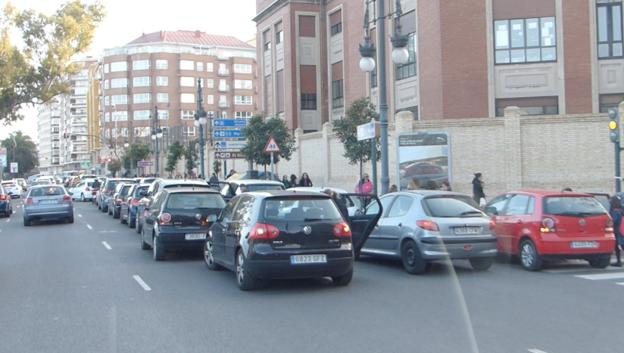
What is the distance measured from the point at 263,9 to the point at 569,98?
2512cm

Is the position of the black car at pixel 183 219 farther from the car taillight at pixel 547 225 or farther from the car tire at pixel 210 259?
the car taillight at pixel 547 225

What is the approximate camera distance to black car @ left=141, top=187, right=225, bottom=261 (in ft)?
46.8

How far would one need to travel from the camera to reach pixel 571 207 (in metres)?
12.9

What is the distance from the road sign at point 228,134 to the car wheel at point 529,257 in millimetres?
22082

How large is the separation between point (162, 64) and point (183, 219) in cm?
9115

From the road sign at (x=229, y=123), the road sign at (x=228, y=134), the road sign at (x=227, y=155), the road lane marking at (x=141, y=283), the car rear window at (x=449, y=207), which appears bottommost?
the road lane marking at (x=141, y=283)

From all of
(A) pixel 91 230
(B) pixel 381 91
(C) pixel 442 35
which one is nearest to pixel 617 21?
(C) pixel 442 35

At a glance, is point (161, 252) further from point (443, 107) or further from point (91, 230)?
point (443, 107)

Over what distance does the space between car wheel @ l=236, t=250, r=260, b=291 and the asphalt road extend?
130 millimetres

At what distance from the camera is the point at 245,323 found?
8.27m

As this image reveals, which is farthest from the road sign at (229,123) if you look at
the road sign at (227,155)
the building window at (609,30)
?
the building window at (609,30)

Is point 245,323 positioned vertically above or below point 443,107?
below

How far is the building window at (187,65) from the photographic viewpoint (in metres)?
103

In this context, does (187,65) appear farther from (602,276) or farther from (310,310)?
(310,310)
